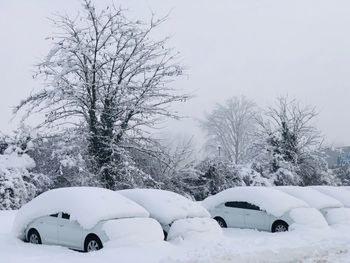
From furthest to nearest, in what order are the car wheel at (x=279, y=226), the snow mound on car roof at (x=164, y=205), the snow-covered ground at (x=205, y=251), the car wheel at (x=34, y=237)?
the car wheel at (x=279, y=226)
the snow mound on car roof at (x=164, y=205)
the car wheel at (x=34, y=237)
the snow-covered ground at (x=205, y=251)

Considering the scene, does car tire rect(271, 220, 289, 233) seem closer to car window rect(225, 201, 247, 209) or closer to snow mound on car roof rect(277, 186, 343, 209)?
car window rect(225, 201, 247, 209)

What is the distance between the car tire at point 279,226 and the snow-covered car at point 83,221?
470 cm

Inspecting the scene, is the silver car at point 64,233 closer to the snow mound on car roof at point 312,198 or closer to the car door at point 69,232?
the car door at point 69,232

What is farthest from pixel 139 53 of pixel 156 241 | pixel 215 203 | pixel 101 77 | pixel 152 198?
pixel 156 241

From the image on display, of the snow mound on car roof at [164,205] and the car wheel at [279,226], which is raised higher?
the snow mound on car roof at [164,205]

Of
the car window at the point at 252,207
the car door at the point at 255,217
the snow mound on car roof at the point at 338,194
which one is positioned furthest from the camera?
the snow mound on car roof at the point at 338,194

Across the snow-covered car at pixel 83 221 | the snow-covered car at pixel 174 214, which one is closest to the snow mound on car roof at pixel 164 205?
the snow-covered car at pixel 174 214

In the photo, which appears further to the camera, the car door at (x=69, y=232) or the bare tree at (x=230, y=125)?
the bare tree at (x=230, y=125)

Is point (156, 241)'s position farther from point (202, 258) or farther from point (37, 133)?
point (37, 133)

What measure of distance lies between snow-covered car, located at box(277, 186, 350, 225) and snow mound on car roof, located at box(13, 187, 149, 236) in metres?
7.43

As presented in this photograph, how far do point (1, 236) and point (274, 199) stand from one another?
800 cm

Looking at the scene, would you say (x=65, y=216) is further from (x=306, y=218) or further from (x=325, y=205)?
(x=325, y=205)

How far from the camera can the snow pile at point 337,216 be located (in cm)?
1566

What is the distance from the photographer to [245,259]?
9.53m
